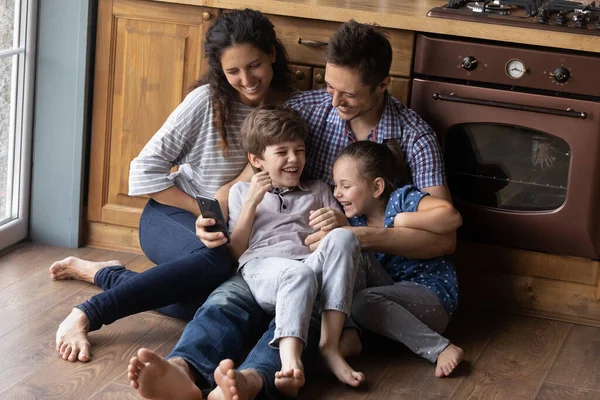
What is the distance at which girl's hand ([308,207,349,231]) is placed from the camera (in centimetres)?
249

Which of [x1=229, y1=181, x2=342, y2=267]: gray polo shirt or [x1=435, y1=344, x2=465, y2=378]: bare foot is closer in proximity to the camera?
[x1=435, y1=344, x2=465, y2=378]: bare foot

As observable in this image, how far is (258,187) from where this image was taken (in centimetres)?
253

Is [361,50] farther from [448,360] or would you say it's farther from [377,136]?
[448,360]

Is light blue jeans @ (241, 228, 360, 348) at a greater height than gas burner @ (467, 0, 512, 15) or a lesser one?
lesser

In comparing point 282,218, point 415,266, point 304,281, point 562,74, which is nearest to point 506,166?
point 562,74

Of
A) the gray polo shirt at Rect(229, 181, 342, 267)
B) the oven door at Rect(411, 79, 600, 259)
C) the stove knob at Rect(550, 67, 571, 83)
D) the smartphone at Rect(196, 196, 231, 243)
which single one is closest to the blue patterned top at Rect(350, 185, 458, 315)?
the gray polo shirt at Rect(229, 181, 342, 267)

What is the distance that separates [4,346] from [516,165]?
1.50m

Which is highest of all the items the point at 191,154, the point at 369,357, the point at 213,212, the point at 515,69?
the point at 515,69

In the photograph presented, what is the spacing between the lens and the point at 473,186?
9.17 ft

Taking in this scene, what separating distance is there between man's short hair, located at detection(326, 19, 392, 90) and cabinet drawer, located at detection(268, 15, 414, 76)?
190 millimetres

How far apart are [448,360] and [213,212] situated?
0.71 m

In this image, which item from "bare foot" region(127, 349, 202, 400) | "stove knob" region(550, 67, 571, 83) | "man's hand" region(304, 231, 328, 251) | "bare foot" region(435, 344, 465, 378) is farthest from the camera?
"stove knob" region(550, 67, 571, 83)

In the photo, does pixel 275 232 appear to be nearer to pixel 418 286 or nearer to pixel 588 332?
pixel 418 286

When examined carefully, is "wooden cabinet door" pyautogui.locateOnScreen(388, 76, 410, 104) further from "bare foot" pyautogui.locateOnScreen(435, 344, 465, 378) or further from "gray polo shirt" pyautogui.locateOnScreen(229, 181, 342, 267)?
"bare foot" pyautogui.locateOnScreen(435, 344, 465, 378)
